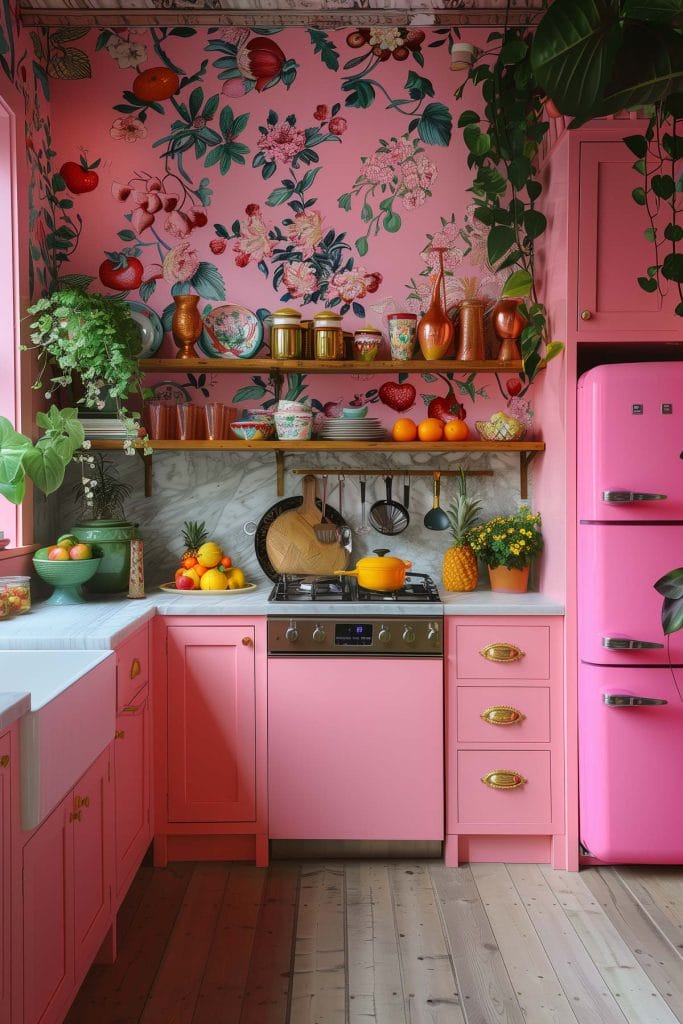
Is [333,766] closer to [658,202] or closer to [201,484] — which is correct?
[201,484]

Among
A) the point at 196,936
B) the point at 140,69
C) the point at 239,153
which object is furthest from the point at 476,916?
the point at 140,69

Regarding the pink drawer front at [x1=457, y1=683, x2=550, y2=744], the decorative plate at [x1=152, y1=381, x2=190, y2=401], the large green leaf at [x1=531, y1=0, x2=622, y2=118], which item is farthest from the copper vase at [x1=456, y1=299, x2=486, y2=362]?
the large green leaf at [x1=531, y1=0, x2=622, y2=118]

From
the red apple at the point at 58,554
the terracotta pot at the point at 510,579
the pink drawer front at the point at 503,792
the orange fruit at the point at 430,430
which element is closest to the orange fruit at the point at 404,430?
the orange fruit at the point at 430,430

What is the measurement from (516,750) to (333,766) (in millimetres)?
620

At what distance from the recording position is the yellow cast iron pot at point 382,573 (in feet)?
9.61

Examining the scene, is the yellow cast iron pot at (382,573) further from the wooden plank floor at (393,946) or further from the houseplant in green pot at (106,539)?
the wooden plank floor at (393,946)

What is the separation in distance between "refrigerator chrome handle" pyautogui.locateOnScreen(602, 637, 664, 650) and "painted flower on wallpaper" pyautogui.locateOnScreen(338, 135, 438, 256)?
1.77m

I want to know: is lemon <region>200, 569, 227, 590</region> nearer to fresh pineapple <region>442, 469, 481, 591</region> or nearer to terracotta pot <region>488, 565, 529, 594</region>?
fresh pineapple <region>442, 469, 481, 591</region>

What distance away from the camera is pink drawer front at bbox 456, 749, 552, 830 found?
2783mm

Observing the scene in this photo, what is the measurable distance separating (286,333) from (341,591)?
3.25 ft

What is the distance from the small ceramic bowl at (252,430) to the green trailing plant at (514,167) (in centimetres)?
97

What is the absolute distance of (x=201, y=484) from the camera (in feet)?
11.0

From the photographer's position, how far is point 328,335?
312 cm

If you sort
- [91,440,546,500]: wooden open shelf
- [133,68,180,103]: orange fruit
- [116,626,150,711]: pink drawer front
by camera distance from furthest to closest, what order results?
[133,68,180,103]: orange fruit, [91,440,546,500]: wooden open shelf, [116,626,150,711]: pink drawer front
